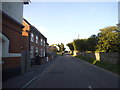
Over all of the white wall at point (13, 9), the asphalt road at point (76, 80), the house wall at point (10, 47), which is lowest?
the asphalt road at point (76, 80)

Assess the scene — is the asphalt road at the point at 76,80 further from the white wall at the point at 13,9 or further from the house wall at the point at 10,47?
the white wall at the point at 13,9

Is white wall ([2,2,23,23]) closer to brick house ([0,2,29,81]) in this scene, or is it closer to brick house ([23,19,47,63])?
brick house ([0,2,29,81])

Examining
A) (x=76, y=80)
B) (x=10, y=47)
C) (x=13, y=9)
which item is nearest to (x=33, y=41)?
(x=13, y=9)

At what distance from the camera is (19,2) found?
504 inches

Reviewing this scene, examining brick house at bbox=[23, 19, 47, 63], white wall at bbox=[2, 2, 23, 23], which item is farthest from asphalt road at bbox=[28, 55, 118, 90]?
brick house at bbox=[23, 19, 47, 63]

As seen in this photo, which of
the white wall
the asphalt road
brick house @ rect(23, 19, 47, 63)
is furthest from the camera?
brick house @ rect(23, 19, 47, 63)

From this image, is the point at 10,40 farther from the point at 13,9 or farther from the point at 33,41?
the point at 33,41

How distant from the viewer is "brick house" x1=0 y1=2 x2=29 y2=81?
925cm

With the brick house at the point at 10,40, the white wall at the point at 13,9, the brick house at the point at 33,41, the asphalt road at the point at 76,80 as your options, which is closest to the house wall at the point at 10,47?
the brick house at the point at 10,40

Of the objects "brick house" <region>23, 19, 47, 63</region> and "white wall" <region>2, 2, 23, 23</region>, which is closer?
"white wall" <region>2, 2, 23, 23</region>

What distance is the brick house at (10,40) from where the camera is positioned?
30.3ft

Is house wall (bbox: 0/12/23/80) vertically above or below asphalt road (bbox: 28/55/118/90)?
above

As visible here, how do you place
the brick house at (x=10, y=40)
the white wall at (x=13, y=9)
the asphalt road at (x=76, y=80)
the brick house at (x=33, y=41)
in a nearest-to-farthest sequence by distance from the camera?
the asphalt road at (x=76, y=80)
the brick house at (x=10, y=40)
the white wall at (x=13, y=9)
the brick house at (x=33, y=41)

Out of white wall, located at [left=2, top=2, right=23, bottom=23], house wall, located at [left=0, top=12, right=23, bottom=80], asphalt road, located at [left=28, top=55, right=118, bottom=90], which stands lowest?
asphalt road, located at [left=28, top=55, right=118, bottom=90]
